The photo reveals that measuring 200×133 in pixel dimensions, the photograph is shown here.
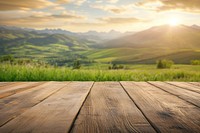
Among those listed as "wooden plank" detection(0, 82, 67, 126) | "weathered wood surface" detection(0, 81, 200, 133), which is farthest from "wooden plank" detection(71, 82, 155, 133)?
"wooden plank" detection(0, 82, 67, 126)

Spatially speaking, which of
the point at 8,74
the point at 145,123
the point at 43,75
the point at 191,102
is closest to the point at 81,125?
the point at 145,123

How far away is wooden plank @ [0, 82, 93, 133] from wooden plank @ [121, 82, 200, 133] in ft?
1.38

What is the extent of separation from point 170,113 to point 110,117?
372mm

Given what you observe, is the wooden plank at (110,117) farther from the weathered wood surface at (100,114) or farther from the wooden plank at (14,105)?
the wooden plank at (14,105)

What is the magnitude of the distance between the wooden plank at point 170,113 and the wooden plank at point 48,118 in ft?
1.38

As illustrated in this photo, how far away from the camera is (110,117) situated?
1.19 metres

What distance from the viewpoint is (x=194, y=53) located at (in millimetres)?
95062

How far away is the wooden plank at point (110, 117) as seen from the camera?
100 centimetres

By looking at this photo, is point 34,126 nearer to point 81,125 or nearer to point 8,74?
point 81,125

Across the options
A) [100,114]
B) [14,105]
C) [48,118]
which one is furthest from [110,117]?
[14,105]

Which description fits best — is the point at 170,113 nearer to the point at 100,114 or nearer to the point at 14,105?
the point at 100,114

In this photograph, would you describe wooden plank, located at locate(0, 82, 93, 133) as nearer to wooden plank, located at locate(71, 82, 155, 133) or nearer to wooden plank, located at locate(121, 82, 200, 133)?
wooden plank, located at locate(71, 82, 155, 133)

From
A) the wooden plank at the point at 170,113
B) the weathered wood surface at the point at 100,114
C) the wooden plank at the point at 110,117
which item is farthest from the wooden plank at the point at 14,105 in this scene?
the wooden plank at the point at 170,113

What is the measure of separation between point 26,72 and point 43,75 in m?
0.40
